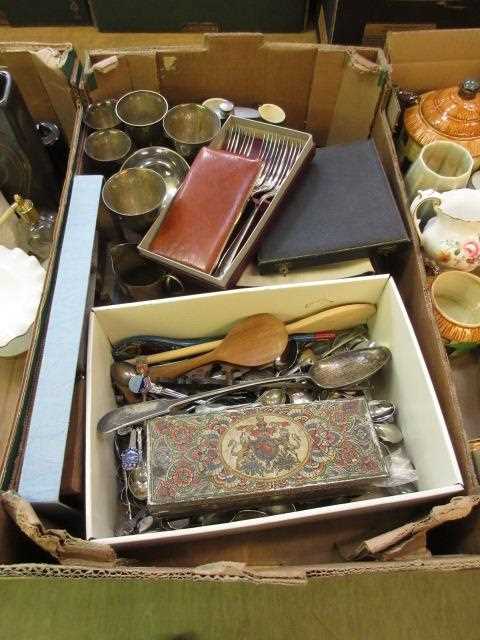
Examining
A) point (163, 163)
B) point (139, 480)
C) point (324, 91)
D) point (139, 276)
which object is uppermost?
point (324, 91)

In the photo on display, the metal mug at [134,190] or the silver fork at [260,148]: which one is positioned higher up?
the silver fork at [260,148]

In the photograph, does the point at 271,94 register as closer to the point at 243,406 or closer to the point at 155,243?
the point at 155,243

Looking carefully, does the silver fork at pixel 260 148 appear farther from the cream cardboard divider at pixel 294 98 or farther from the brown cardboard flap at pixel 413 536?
the brown cardboard flap at pixel 413 536

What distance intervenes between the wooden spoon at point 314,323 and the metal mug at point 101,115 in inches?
16.2

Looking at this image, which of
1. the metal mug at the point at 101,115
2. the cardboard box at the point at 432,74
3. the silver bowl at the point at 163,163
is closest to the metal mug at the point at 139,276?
the silver bowl at the point at 163,163

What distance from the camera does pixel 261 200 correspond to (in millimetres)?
711

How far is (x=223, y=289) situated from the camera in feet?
2.15

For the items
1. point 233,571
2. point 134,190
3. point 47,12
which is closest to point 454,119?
point 134,190

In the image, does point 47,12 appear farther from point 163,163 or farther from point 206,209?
point 206,209

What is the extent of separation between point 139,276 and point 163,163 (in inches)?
7.9

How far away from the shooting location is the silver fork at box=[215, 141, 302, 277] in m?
0.67

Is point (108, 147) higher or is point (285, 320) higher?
point (108, 147)

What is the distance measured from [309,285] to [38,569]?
437 mm

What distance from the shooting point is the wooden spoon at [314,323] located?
66cm
